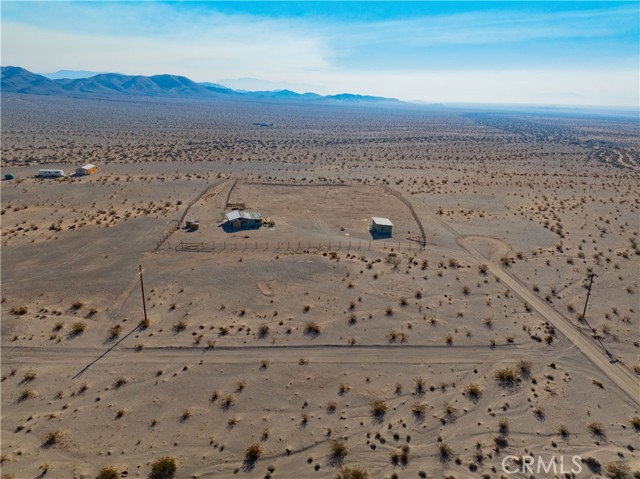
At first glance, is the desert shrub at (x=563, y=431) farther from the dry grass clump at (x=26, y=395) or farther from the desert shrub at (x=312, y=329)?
the dry grass clump at (x=26, y=395)

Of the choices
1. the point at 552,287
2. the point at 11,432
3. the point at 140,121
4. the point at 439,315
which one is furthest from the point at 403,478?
the point at 140,121

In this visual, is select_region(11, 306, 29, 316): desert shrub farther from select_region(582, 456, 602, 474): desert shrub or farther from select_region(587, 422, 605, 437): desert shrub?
select_region(587, 422, 605, 437): desert shrub

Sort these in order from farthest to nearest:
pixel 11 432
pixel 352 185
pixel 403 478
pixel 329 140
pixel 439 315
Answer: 1. pixel 329 140
2. pixel 352 185
3. pixel 439 315
4. pixel 11 432
5. pixel 403 478

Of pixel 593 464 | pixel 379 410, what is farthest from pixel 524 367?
pixel 379 410

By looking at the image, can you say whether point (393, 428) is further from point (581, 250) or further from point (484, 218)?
point (484, 218)

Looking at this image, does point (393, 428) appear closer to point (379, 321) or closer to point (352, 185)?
point (379, 321)

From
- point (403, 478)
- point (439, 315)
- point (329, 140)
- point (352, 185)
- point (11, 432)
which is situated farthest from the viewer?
point (329, 140)

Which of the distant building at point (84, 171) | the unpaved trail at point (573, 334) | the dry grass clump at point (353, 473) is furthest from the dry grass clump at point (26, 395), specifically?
the distant building at point (84, 171)

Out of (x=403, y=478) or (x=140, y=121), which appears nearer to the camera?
(x=403, y=478)

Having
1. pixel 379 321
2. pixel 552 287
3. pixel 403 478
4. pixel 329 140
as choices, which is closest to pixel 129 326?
pixel 379 321

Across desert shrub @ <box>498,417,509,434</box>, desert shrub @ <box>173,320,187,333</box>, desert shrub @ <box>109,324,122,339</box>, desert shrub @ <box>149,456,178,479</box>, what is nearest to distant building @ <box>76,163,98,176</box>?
desert shrub @ <box>109,324,122,339</box>
